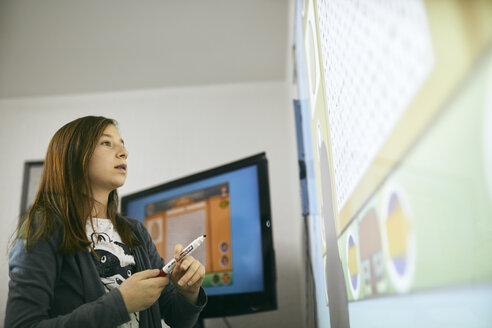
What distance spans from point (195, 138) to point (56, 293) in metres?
1.21

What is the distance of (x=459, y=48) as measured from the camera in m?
0.16

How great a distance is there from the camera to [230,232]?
1207mm

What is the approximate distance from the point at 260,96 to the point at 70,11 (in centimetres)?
88

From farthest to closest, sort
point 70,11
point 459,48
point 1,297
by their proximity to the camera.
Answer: point 70,11 → point 1,297 → point 459,48

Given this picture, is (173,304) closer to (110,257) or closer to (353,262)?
(110,257)

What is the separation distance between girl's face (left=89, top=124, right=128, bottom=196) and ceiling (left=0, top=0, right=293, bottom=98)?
84cm

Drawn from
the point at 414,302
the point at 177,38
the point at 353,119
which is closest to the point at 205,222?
the point at 177,38

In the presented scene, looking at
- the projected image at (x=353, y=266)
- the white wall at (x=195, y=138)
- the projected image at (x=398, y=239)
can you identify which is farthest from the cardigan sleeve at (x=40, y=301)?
the white wall at (x=195, y=138)

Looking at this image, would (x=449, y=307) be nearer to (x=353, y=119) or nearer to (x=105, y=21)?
(x=353, y=119)

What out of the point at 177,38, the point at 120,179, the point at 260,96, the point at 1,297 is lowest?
the point at 1,297

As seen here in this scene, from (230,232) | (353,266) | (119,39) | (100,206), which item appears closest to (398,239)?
(353,266)

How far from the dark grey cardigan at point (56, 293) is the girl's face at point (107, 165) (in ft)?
0.49

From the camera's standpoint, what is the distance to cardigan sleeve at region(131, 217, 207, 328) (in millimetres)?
784

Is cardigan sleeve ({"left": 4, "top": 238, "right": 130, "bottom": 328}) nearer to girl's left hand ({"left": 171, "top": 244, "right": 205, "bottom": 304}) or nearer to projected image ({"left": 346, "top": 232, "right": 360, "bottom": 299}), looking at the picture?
girl's left hand ({"left": 171, "top": 244, "right": 205, "bottom": 304})
